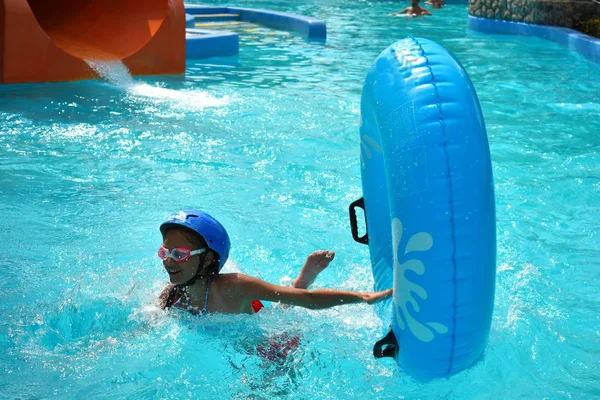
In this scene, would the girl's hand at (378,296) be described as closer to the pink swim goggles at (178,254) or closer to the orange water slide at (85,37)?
the pink swim goggles at (178,254)

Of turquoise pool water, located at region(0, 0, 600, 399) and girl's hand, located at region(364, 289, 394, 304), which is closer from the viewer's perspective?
girl's hand, located at region(364, 289, 394, 304)

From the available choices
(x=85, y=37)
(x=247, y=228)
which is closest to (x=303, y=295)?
(x=247, y=228)

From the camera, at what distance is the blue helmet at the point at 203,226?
3517 mm

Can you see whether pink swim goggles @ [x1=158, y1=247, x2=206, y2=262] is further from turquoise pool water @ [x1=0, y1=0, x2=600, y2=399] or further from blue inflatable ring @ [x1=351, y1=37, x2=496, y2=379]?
blue inflatable ring @ [x1=351, y1=37, x2=496, y2=379]

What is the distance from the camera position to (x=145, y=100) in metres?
9.23

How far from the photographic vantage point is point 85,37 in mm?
11328

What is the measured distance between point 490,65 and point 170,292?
31.4ft

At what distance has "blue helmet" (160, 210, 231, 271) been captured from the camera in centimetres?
352

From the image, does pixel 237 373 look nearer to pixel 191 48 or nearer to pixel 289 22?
pixel 191 48

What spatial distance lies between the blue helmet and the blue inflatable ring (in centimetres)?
103

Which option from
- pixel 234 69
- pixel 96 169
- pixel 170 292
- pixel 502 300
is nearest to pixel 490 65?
pixel 234 69

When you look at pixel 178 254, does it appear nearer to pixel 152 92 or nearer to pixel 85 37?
pixel 152 92

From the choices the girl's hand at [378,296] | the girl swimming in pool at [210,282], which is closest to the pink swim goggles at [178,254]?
the girl swimming in pool at [210,282]

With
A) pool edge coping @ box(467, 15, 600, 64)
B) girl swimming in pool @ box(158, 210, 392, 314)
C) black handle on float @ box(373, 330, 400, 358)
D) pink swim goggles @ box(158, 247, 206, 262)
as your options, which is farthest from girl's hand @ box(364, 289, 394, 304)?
pool edge coping @ box(467, 15, 600, 64)
